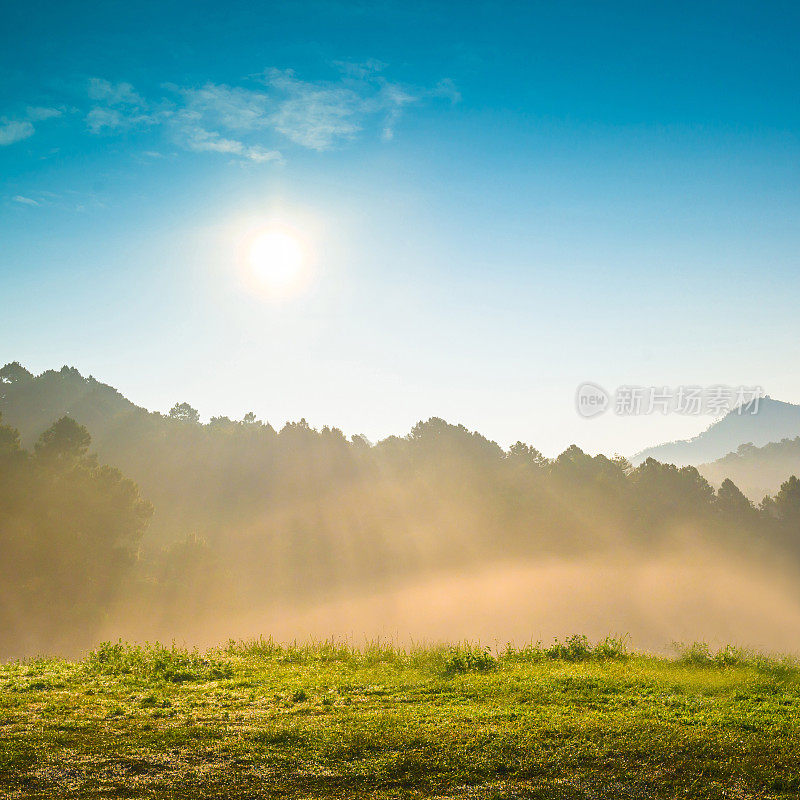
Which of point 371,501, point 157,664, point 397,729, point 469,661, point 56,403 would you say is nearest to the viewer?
point 397,729

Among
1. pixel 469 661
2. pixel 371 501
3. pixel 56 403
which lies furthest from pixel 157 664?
pixel 56 403

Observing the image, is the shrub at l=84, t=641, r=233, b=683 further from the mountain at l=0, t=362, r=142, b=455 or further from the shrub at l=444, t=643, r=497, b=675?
the mountain at l=0, t=362, r=142, b=455

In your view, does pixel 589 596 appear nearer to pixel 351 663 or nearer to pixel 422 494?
pixel 422 494

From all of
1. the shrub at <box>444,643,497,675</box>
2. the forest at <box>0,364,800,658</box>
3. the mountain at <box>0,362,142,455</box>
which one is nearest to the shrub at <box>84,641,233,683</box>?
the shrub at <box>444,643,497,675</box>

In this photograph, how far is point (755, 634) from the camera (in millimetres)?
59938

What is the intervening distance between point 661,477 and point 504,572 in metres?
22.1

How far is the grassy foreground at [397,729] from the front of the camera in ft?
18.3

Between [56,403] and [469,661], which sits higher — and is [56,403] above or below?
above

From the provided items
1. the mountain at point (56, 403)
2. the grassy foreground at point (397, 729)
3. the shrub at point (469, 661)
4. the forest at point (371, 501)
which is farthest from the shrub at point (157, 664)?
the mountain at point (56, 403)

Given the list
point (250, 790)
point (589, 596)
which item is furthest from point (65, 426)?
point (589, 596)

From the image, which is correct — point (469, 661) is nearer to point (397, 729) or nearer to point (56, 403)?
point (397, 729)

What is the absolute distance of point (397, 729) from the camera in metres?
7.00

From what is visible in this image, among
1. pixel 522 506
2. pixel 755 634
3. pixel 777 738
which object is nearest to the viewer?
pixel 777 738

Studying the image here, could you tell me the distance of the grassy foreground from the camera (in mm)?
5582
